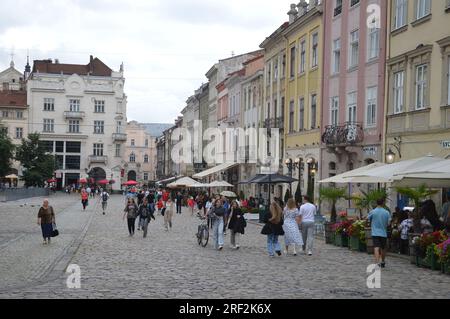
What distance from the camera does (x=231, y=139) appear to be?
6316cm

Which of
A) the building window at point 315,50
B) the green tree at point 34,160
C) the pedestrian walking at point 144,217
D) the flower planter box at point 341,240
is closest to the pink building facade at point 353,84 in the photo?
the building window at point 315,50

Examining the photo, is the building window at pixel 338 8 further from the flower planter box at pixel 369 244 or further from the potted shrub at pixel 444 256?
the potted shrub at pixel 444 256

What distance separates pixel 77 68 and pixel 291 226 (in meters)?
101

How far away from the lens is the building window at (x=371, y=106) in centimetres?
3181

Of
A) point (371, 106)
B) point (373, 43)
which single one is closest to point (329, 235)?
point (371, 106)

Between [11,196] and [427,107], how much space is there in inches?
1764

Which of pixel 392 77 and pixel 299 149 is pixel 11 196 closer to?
pixel 299 149

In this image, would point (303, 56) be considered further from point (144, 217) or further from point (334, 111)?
point (144, 217)

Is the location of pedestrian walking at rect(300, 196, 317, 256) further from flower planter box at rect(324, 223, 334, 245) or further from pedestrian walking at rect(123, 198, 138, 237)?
pedestrian walking at rect(123, 198, 138, 237)

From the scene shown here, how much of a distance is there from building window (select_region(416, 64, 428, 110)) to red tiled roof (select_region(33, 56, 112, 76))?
91.2 m

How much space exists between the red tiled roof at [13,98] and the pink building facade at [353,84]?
77.3 m

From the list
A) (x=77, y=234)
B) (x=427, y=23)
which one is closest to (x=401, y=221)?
(x=427, y=23)

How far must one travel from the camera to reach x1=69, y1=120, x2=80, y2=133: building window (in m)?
108

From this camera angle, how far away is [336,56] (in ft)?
122
